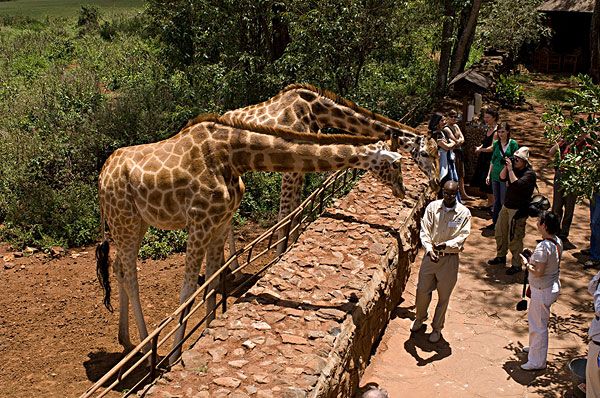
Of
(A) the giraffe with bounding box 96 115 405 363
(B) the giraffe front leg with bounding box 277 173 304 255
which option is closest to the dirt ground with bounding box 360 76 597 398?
(A) the giraffe with bounding box 96 115 405 363

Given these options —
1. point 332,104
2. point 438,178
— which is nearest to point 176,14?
point 332,104

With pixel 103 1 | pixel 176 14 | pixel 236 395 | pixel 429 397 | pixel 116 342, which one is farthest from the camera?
pixel 103 1

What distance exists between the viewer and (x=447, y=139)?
32.9ft

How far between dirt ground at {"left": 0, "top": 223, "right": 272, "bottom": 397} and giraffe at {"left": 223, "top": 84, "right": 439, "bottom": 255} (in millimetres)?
2763

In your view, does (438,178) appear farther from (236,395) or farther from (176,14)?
(176,14)

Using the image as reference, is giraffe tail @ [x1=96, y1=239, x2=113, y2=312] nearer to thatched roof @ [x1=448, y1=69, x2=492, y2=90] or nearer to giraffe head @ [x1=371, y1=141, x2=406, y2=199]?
giraffe head @ [x1=371, y1=141, x2=406, y2=199]

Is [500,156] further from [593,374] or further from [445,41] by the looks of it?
[445,41]

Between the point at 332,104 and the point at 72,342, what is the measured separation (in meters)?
5.22

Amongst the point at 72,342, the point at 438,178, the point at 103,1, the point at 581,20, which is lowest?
the point at 72,342

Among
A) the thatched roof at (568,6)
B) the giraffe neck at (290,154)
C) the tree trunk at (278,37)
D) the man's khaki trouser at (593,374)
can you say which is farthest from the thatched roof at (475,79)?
the thatched roof at (568,6)

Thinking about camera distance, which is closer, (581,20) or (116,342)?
(116,342)

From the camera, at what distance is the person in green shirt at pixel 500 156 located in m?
9.78

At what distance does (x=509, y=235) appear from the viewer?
9.20 m

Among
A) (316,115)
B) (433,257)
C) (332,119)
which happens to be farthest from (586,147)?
(316,115)
